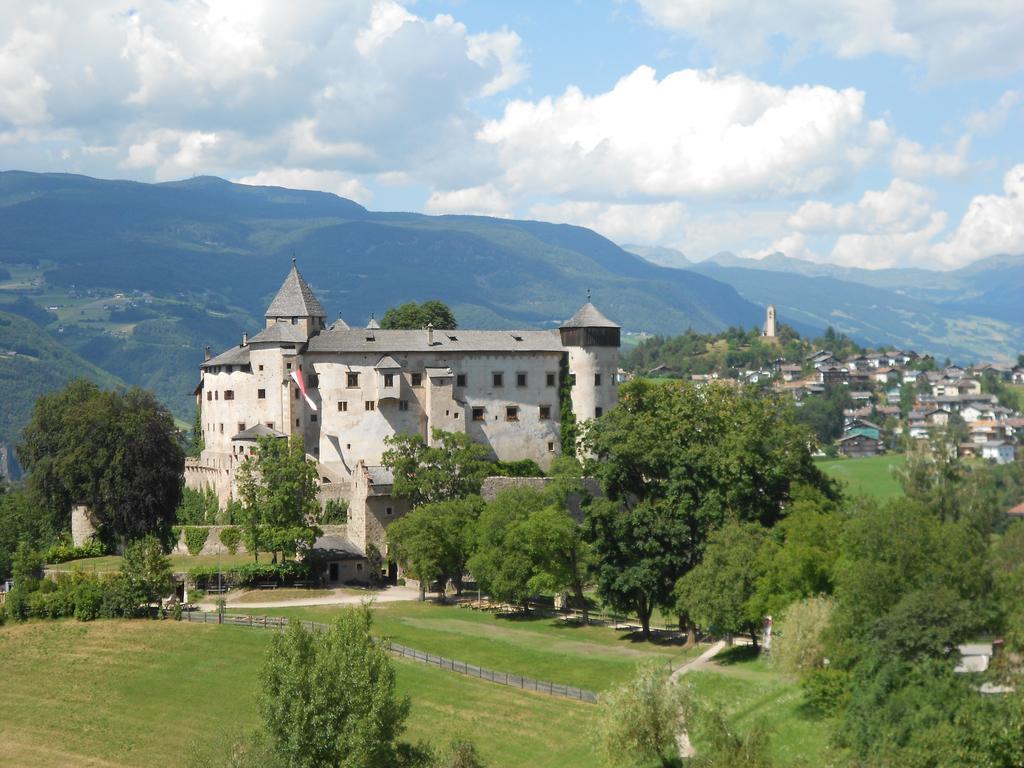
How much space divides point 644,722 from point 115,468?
4961cm

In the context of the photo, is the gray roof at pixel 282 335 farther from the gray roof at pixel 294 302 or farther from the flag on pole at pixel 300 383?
the flag on pole at pixel 300 383

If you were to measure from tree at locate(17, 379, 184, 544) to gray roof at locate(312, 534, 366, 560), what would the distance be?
38.7ft

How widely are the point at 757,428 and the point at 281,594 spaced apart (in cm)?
2796

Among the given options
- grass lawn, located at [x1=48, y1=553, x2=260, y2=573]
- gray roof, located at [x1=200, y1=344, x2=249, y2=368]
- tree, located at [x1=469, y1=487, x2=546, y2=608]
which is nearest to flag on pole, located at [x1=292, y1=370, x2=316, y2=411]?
gray roof, located at [x1=200, y1=344, x2=249, y2=368]

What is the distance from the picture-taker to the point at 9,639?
68.0 meters

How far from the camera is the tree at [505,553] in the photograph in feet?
234

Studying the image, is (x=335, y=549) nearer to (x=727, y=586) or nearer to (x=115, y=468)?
(x=115, y=468)

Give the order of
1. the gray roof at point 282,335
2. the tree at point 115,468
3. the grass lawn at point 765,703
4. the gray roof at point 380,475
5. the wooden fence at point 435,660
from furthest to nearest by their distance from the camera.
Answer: the gray roof at point 282,335
the tree at point 115,468
the gray roof at point 380,475
the wooden fence at point 435,660
the grass lawn at point 765,703

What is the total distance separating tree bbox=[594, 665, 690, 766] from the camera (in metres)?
45.2

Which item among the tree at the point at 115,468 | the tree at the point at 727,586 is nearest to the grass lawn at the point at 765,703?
the tree at the point at 727,586

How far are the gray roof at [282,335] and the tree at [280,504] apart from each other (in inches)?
435

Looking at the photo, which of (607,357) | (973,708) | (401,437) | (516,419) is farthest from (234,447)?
(973,708)

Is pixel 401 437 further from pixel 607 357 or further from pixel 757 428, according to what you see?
pixel 757 428

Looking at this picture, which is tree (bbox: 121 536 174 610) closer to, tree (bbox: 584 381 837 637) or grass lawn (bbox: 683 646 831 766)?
tree (bbox: 584 381 837 637)
